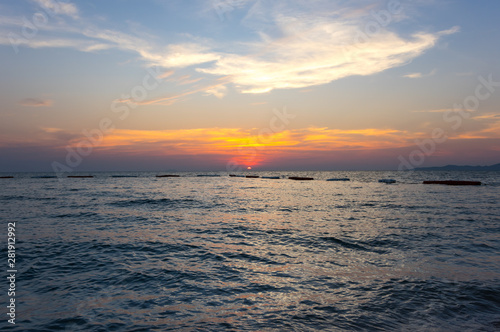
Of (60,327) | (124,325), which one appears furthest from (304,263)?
(60,327)

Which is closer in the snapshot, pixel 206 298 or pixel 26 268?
pixel 206 298

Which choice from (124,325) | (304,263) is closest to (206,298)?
(124,325)

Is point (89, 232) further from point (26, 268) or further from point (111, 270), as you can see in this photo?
point (111, 270)

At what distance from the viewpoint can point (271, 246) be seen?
60.4 feet

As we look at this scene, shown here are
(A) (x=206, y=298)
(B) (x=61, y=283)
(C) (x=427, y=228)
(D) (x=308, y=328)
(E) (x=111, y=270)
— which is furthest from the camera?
(C) (x=427, y=228)

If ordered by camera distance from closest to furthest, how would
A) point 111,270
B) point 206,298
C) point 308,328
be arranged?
point 308,328, point 206,298, point 111,270

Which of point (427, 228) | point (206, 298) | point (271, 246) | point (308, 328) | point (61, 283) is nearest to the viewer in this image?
Answer: point (308, 328)

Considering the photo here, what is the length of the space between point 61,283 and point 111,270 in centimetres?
215

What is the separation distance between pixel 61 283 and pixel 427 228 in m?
26.1

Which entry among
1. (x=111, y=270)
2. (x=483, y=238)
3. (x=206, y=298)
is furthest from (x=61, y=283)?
(x=483, y=238)

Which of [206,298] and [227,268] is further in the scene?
[227,268]

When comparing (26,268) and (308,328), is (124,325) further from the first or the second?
(26,268)

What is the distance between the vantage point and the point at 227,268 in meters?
14.0

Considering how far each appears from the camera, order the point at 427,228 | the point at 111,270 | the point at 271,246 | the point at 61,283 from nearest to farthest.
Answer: the point at 61,283, the point at 111,270, the point at 271,246, the point at 427,228
